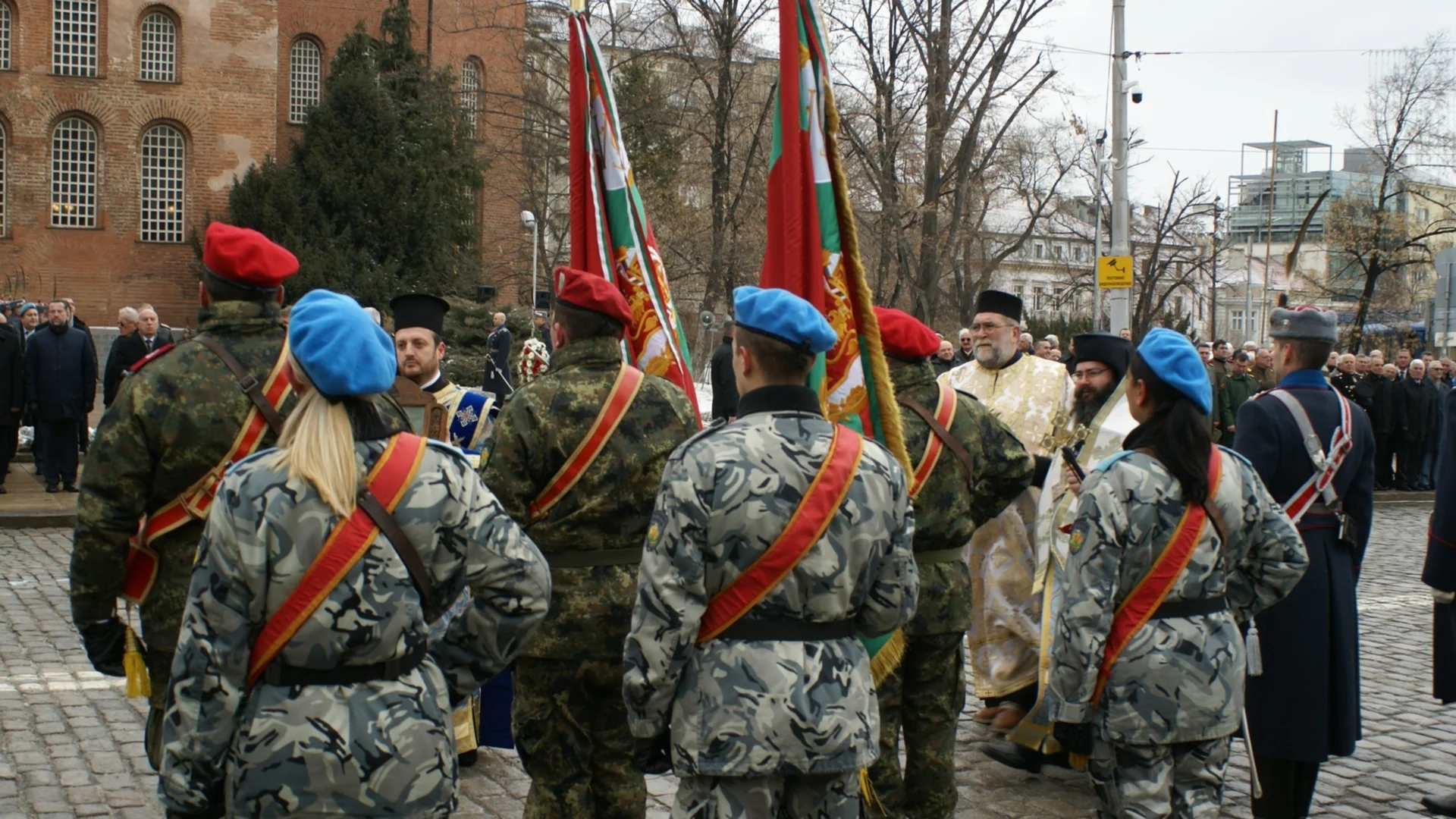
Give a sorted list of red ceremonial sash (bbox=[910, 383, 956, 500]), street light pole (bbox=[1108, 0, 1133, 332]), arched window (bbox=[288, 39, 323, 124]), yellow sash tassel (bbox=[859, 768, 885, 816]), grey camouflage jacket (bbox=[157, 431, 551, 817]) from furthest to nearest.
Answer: arched window (bbox=[288, 39, 323, 124]) < street light pole (bbox=[1108, 0, 1133, 332]) < red ceremonial sash (bbox=[910, 383, 956, 500]) < yellow sash tassel (bbox=[859, 768, 885, 816]) < grey camouflage jacket (bbox=[157, 431, 551, 817])

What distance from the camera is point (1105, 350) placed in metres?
6.23

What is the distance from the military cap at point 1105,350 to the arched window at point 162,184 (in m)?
42.4

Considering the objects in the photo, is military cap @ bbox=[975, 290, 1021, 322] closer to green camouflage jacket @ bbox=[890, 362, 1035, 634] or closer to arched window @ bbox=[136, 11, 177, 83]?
green camouflage jacket @ bbox=[890, 362, 1035, 634]

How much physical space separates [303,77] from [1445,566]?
1785 inches

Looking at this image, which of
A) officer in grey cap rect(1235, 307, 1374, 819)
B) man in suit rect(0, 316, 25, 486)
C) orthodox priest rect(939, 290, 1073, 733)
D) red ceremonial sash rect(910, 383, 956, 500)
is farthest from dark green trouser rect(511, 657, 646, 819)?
man in suit rect(0, 316, 25, 486)

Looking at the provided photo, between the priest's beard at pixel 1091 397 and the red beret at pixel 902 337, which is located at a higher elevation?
the red beret at pixel 902 337

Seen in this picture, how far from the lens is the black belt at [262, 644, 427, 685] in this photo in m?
3.09

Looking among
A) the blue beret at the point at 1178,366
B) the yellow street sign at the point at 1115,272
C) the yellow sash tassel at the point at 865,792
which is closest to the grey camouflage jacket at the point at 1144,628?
the blue beret at the point at 1178,366

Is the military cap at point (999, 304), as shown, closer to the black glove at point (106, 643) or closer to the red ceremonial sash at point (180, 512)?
the red ceremonial sash at point (180, 512)

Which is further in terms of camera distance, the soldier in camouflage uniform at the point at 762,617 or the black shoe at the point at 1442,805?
the black shoe at the point at 1442,805

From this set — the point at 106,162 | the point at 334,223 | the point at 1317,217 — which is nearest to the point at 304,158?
the point at 334,223

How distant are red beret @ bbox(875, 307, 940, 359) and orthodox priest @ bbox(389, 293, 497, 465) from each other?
228 centimetres

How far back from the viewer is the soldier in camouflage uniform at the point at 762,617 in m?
3.41

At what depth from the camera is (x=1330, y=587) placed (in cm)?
571
